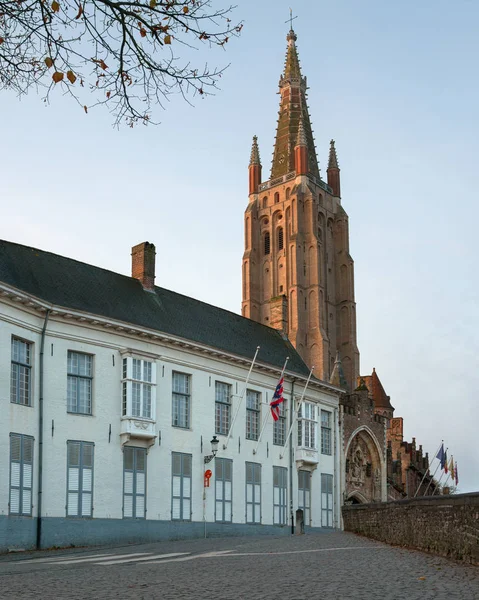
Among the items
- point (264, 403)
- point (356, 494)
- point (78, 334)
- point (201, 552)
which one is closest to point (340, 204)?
point (356, 494)

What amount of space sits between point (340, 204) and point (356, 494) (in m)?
67.6

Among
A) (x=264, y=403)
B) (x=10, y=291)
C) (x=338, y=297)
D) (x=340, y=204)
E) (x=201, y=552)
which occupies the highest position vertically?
(x=340, y=204)

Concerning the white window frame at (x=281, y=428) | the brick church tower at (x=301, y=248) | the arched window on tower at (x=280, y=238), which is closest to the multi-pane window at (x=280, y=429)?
the white window frame at (x=281, y=428)

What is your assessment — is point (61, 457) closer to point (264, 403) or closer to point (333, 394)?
point (264, 403)

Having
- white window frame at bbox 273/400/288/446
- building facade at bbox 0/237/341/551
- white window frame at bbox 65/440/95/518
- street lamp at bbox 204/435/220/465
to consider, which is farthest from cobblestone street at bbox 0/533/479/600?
white window frame at bbox 273/400/288/446

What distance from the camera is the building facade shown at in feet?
86.8

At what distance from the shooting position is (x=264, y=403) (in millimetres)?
36562

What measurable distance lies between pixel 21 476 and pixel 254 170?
290 ft

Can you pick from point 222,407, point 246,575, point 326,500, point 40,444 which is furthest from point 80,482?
point 326,500

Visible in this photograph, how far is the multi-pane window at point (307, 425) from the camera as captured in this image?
126 feet

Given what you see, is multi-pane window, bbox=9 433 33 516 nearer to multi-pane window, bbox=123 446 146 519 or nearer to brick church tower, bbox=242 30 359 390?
multi-pane window, bbox=123 446 146 519

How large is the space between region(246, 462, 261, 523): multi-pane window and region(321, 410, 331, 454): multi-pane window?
559 cm

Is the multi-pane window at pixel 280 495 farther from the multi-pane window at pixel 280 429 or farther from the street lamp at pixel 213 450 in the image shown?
the street lamp at pixel 213 450

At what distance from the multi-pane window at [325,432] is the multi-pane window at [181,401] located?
32.1ft
